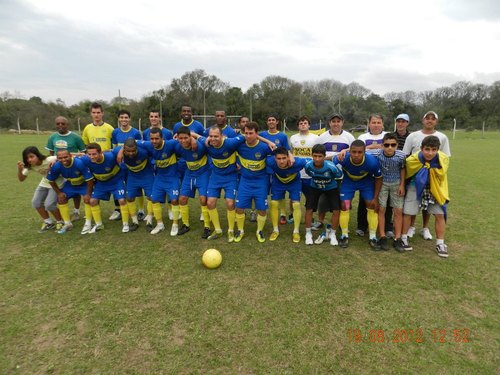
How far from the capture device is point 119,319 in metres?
3.23

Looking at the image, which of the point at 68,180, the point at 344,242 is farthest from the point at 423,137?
the point at 68,180

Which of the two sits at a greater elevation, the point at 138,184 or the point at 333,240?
the point at 138,184

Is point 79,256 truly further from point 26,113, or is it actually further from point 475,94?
point 475,94

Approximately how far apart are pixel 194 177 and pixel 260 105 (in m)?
49.5

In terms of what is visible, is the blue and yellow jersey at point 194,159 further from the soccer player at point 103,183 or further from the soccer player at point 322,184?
the soccer player at point 322,184

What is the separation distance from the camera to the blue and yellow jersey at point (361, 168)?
4.81 meters

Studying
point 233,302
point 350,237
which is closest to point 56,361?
point 233,302

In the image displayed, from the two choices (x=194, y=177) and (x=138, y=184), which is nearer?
(x=194, y=177)

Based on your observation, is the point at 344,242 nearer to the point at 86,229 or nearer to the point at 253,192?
the point at 253,192

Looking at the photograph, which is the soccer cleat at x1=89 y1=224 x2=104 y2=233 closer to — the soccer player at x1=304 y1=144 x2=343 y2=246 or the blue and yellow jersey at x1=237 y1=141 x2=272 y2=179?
the blue and yellow jersey at x1=237 y1=141 x2=272 y2=179

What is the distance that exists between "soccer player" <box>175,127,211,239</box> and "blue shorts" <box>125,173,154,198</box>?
73 centimetres

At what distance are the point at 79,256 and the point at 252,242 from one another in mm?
2754

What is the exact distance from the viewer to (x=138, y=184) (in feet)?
19.7

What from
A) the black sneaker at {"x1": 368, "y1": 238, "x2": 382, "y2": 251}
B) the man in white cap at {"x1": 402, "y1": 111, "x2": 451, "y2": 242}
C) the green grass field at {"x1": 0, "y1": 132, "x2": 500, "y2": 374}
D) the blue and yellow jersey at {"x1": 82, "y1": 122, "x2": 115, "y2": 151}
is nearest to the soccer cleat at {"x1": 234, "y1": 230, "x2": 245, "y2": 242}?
the green grass field at {"x1": 0, "y1": 132, "x2": 500, "y2": 374}
